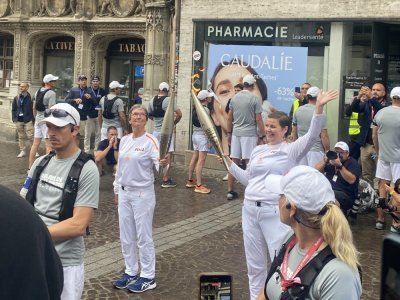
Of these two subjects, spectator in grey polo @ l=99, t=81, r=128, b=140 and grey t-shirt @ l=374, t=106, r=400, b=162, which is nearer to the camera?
grey t-shirt @ l=374, t=106, r=400, b=162

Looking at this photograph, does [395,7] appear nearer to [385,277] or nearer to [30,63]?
[385,277]

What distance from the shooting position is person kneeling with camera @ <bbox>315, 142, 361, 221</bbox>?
8344mm

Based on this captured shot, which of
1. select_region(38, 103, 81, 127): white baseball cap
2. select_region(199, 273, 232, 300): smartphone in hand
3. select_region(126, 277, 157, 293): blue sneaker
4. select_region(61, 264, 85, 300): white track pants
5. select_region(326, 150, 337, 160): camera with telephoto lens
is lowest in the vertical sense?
select_region(126, 277, 157, 293): blue sneaker

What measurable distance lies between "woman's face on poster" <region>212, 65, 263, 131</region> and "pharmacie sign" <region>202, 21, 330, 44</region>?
0.67 m

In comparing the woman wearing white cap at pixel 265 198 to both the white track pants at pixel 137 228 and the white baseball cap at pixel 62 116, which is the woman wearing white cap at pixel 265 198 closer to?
the white track pants at pixel 137 228

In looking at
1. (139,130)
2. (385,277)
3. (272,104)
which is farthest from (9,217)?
(272,104)

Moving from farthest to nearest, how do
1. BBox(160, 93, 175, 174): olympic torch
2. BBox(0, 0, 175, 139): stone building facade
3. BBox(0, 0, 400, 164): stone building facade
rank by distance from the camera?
BBox(0, 0, 175, 139): stone building facade
BBox(0, 0, 400, 164): stone building facade
BBox(160, 93, 175, 174): olympic torch

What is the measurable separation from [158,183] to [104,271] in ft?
16.9

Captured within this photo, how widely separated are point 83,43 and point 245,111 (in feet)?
28.0

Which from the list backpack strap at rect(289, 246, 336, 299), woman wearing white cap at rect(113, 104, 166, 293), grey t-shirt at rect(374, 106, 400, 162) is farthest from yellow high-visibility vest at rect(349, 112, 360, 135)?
backpack strap at rect(289, 246, 336, 299)

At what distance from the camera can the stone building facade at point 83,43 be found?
1526cm

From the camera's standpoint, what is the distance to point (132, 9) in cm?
1642

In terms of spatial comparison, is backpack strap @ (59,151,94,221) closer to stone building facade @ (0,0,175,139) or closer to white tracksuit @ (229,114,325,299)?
white tracksuit @ (229,114,325,299)

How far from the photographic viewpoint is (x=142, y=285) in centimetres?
607
